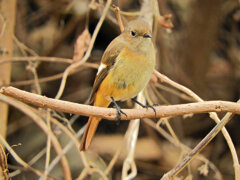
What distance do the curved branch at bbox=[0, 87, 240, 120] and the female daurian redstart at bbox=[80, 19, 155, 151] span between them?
459mm

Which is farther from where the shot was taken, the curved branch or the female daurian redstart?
the female daurian redstart

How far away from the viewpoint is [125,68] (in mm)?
2256

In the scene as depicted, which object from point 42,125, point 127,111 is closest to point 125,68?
point 127,111

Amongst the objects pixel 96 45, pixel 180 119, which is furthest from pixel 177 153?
pixel 96 45

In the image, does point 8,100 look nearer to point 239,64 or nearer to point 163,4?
point 163,4

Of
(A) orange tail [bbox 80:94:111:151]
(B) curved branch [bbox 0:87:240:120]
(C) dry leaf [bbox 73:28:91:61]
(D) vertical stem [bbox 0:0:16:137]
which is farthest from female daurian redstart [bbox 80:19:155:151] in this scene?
(D) vertical stem [bbox 0:0:16:137]

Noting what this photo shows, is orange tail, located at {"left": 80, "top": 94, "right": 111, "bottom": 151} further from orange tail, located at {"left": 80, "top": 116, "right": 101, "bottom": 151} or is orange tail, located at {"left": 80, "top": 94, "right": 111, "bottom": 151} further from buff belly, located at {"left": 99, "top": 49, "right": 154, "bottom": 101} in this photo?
buff belly, located at {"left": 99, "top": 49, "right": 154, "bottom": 101}

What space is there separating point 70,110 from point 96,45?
3172 millimetres

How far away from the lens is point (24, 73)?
166 inches

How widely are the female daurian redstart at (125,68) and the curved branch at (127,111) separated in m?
0.46

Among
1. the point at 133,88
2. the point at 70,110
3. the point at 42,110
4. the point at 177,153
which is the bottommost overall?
the point at 177,153

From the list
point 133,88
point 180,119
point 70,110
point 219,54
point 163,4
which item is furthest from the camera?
point 219,54

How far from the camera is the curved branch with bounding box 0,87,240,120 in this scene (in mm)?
1503

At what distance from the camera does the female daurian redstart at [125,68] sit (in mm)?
2225
